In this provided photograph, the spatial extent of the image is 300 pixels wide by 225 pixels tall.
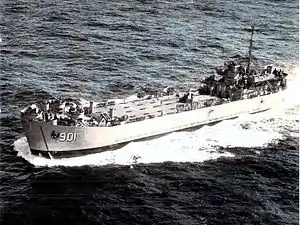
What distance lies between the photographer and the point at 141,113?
63.9m

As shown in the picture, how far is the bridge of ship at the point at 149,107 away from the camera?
63.4m

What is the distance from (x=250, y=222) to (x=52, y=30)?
55.1m

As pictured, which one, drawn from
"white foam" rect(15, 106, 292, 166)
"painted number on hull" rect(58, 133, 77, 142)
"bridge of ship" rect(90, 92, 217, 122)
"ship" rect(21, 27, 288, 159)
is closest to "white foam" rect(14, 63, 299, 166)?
"white foam" rect(15, 106, 292, 166)

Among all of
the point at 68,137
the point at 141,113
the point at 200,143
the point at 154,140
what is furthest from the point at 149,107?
the point at 68,137

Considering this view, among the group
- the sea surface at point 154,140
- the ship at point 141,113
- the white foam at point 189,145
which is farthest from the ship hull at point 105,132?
the sea surface at point 154,140

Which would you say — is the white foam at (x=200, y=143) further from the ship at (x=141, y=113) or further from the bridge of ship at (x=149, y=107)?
the bridge of ship at (x=149, y=107)

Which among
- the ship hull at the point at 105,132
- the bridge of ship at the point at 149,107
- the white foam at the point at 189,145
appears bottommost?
the white foam at the point at 189,145

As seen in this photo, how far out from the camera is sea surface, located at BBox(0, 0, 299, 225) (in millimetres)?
48500

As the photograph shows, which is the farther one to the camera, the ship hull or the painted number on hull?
the painted number on hull

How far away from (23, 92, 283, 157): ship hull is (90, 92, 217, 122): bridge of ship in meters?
0.77

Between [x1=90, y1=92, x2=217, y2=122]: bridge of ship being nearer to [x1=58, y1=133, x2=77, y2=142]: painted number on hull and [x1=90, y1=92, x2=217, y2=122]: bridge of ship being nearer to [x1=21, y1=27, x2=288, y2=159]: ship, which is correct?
[x1=21, y1=27, x2=288, y2=159]: ship

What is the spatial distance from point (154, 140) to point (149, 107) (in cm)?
402

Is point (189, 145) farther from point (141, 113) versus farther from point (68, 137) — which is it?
point (68, 137)

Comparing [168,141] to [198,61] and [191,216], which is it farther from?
[198,61]
